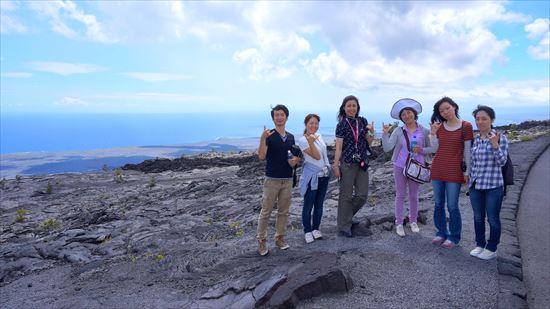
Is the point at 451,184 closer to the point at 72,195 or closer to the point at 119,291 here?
the point at 119,291

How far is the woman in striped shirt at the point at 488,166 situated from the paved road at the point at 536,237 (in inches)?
33.8

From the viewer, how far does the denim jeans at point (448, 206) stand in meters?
5.79

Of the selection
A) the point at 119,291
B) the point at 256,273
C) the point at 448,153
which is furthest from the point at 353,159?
the point at 119,291

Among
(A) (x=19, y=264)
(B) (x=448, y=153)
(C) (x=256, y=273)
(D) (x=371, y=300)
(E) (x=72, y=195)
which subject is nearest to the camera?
(D) (x=371, y=300)

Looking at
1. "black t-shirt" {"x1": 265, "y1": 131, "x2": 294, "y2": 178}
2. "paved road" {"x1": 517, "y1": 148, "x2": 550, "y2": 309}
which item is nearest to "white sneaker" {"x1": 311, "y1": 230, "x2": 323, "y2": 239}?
"black t-shirt" {"x1": 265, "y1": 131, "x2": 294, "y2": 178}

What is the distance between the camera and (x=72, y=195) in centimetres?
1620

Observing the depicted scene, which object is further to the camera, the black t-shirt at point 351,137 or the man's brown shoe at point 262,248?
the black t-shirt at point 351,137

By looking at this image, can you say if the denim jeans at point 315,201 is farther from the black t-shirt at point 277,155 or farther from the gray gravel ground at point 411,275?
the black t-shirt at point 277,155

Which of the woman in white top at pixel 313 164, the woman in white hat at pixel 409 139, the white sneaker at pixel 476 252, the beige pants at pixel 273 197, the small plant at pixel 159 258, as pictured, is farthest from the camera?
the small plant at pixel 159 258

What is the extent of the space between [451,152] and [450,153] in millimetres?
21

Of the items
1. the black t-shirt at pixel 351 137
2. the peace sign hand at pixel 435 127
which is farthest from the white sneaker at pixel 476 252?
the black t-shirt at pixel 351 137

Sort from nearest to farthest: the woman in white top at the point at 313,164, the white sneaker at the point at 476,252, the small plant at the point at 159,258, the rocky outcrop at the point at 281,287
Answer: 1. the rocky outcrop at the point at 281,287
2. the white sneaker at the point at 476,252
3. the woman in white top at the point at 313,164
4. the small plant at the point at 159,258

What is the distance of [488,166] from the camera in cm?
539

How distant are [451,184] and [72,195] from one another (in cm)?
1521
